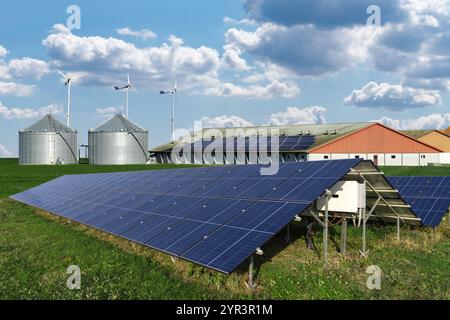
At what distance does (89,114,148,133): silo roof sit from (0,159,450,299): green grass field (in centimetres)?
9305

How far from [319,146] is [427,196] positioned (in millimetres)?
60005

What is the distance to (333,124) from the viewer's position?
105875 millimetres

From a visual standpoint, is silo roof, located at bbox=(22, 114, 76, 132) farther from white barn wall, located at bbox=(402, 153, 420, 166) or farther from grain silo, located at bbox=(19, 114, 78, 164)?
white barn wall, located at bbox=(402, 153, 420, 166)

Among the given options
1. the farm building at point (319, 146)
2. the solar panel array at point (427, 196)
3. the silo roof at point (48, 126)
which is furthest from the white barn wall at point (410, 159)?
the silo roof at point (48, 126)

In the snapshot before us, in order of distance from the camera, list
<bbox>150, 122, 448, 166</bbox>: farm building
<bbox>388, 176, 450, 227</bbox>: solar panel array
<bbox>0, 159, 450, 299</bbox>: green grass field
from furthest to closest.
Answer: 1. <bbox>150, 122, 448, 166</bbox>: farm building
2. <bbox>388, 176, 450, 227</bbox>: solar panel array
3. <bbox>0, 159, 450, 299</bbox>: green grass field

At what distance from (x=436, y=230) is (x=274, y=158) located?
68107 mm

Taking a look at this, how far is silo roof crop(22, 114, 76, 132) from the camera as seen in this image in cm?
11594

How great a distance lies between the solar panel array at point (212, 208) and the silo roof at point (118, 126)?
8812 cm

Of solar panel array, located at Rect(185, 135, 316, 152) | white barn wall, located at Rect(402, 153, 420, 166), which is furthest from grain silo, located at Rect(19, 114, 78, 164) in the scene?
white barn wall, located at Rect(402, 153, 420, 166)

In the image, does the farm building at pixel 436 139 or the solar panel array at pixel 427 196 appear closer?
the solar panel array at pixel 427 196

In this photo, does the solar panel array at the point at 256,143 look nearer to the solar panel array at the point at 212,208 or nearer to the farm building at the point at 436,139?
the farm building at the point at 436,139

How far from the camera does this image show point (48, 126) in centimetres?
11712

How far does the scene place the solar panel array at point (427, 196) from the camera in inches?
911
